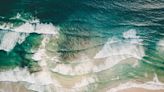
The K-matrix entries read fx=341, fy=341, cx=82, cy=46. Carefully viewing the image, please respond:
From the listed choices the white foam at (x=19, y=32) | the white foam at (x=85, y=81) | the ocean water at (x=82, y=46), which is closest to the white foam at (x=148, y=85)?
the ocean water at (x=82, y=46)

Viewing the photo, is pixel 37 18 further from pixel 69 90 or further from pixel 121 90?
pixel 121 90

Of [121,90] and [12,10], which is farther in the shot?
[12,10]

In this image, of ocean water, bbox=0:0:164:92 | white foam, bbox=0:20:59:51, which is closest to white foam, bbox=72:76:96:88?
ocean water, bbox=0:0:164:92

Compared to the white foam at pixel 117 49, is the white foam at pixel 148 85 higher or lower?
lower

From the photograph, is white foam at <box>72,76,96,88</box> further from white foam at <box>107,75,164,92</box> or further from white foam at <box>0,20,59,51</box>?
white foam at <box>0,20,59,51</box>

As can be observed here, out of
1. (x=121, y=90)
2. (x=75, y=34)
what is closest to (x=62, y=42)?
(x=75, y=34)

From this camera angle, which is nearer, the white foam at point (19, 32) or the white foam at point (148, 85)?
the white foam at point (148, 85)

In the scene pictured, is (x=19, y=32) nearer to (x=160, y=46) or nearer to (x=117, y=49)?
(x=117, y=49)

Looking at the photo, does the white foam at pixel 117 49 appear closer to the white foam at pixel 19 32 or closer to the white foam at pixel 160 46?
the white foam at pixel 160 46
